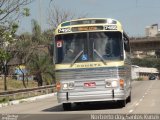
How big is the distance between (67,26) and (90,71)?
2.24 meters

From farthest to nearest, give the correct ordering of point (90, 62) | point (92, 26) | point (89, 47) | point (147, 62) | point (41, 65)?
point (147, 62)
point (41, 65)
point (92, 26)
point (89, 47)
point (90, 62)

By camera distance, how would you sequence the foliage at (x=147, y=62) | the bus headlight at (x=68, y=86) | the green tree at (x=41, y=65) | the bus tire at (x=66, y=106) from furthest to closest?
1. the foliage at (x=147, y=62)
2. the green tree at (x=41, y=65)
3. the bus tire at (x=66, y=106)
4. the bus headlight at (x=68, y=86)

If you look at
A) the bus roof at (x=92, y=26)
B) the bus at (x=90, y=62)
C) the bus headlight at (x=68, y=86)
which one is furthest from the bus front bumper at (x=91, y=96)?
the bus roof at (x=92, y=26)

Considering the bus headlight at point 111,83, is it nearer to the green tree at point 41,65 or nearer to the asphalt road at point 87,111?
the asphalt road at point 87,111

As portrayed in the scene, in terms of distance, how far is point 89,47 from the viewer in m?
20.3

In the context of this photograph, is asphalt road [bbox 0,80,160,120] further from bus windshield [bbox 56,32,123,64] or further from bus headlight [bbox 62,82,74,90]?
bus windshield [bbox 56,32,123,64]

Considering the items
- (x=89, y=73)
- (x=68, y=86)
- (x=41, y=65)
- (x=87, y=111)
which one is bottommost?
(x=87, y=111)

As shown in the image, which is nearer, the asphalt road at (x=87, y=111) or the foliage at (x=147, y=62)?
the asphalt road at (x=87, y=111)

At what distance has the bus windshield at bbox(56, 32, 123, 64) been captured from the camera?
20.2 meters

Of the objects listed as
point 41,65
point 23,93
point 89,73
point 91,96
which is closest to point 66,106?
point 91,96

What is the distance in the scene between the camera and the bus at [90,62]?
1994 centimetres

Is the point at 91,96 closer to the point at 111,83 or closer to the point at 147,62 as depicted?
the point at 111,83

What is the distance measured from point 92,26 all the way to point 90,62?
1578mm

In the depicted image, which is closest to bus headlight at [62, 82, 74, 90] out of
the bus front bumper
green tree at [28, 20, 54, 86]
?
the bus front bumper
